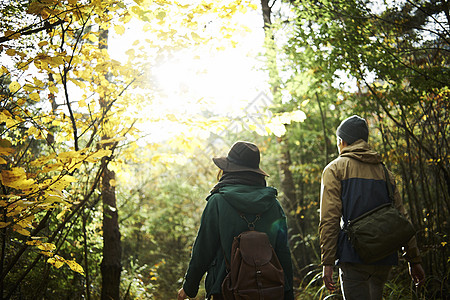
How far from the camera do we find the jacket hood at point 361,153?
8.58ft

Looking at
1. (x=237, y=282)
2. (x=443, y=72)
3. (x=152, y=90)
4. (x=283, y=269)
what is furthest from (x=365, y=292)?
(x=443, y=72)

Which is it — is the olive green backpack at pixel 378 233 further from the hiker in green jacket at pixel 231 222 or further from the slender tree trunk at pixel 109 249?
the slender tree trunk at pixel 109 249

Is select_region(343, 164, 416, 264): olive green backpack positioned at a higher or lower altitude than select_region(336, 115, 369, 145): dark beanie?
lower

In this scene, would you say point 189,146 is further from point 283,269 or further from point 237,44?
point 283,269

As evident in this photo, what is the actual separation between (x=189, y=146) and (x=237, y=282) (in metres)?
2.14

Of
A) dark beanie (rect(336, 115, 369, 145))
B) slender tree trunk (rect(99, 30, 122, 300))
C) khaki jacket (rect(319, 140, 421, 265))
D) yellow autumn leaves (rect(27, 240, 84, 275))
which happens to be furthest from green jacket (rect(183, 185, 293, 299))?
slender tree trunk (rect(99, 30, 122, 300))

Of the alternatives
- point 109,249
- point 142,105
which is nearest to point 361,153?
point 142,105

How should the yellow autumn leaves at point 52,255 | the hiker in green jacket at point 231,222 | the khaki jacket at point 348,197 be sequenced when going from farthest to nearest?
the khaki jacket at point 348,197 → the yellow autumn leaves at point 52,255 → the hiker in green jacket at point 231,222

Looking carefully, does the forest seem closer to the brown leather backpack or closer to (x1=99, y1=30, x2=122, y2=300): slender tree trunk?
(x1=99, y1=30, x2=122, y2=300): slender tree trunk

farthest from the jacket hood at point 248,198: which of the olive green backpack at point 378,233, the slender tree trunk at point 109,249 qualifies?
the slender tree trunk at point 109,249

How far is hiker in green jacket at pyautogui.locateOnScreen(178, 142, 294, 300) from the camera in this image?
212cm

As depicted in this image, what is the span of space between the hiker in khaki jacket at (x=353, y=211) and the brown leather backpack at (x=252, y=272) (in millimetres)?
633

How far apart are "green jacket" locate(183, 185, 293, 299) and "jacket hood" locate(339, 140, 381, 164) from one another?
0.81 meters

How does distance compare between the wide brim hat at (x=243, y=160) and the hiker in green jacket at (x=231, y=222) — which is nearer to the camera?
the hiker in green jacket at (x=231, y=222)
